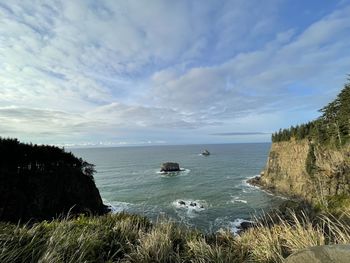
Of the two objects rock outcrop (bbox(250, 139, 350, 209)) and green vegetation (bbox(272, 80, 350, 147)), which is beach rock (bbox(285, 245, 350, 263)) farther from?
green vegetation (bbox(272, 80, 350, 147))

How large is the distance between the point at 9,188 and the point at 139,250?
32.3 metres

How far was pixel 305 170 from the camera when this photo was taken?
169 ft

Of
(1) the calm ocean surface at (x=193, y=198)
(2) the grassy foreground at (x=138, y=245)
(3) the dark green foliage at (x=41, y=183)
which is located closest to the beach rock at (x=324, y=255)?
(2) the grassy foreground at (x=138, y=245)

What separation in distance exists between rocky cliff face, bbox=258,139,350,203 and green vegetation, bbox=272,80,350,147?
1.57 m

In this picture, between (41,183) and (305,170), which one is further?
(305,170)

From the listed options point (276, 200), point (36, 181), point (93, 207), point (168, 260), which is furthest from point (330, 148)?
point (168, 260)

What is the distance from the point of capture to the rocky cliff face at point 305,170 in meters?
41.8

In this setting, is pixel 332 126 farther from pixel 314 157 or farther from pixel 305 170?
pixel 305 170

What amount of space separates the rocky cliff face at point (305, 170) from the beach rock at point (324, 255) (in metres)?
35.4

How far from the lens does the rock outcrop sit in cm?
4181

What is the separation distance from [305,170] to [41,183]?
44795 millimetres

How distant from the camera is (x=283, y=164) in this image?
194 feet

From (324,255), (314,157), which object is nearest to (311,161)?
(314,157)

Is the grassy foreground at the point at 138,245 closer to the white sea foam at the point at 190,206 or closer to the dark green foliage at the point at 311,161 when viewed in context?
the white sea foam at the point at 190,206
